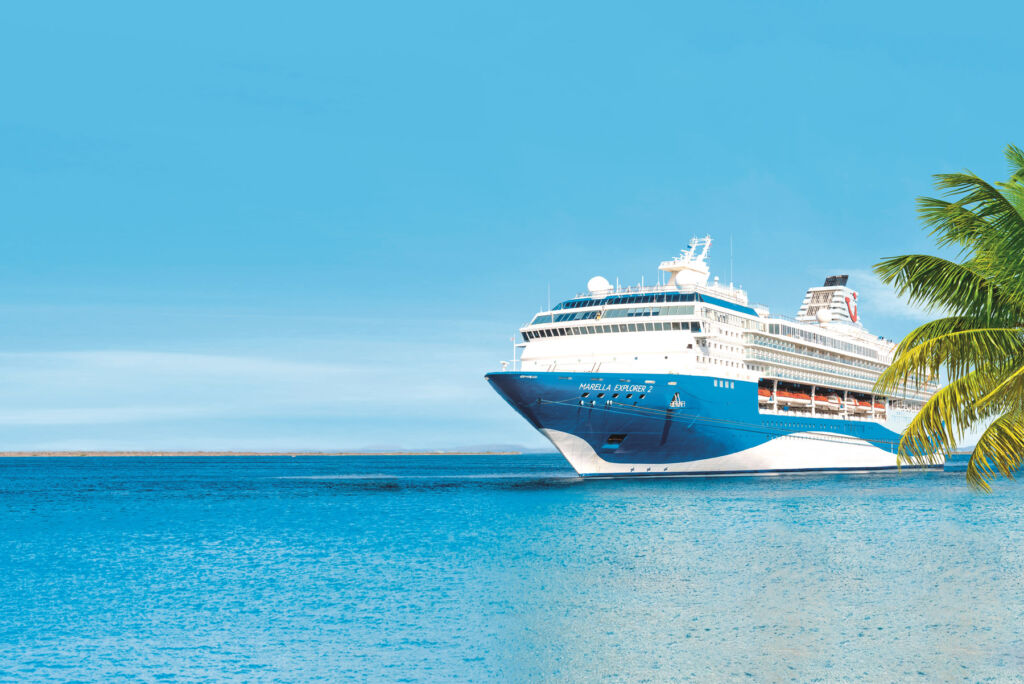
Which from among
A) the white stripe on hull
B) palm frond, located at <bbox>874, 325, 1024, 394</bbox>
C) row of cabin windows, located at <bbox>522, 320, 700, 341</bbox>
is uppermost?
row of cabin windows, located at <bbox>522, 320, 700, 341</bbox>

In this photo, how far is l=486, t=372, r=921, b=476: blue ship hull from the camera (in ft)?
156

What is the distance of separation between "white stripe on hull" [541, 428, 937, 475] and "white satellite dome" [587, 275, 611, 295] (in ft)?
33.5

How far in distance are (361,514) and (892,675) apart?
32519 mm

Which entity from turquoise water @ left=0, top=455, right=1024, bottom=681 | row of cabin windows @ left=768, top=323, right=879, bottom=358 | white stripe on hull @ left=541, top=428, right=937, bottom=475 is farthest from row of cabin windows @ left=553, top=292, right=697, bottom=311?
turquoise water @ left=0, top=455, right=1024, bottom=681

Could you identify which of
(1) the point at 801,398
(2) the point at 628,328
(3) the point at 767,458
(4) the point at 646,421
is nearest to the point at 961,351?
(4) the point at 646,421

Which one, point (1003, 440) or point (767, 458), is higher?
point (1003, 440)

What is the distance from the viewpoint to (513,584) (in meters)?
21.7

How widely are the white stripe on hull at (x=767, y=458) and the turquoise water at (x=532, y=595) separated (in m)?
9.05

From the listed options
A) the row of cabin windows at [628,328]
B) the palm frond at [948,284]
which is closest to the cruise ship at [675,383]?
the row of cabin windows at [628,328]

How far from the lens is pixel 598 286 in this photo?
184 ft

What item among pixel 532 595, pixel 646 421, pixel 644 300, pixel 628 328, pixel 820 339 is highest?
A: pixel 644 300

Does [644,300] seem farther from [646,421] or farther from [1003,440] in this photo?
[1003,440]

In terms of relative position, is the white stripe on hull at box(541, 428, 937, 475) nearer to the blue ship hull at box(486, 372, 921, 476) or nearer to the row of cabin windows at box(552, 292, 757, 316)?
the blue ship hull at box(486, 372, 921, 476)

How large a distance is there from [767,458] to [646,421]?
12.3 metres
